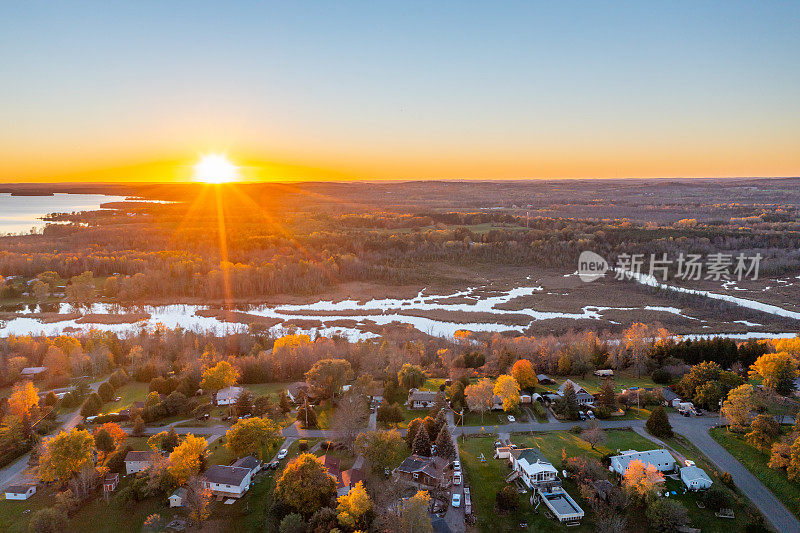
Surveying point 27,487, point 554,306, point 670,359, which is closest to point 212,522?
point 27,487

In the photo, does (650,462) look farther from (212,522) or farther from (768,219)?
(768,219)

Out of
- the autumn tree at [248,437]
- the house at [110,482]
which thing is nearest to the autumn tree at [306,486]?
the autumn tree at [248,437]

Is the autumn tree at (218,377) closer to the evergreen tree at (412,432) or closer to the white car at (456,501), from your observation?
the evergreen tree at (412,432)

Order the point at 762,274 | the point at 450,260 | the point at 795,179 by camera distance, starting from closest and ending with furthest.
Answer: the point at 762,274 < the point at 450,260 < the point at 795,179

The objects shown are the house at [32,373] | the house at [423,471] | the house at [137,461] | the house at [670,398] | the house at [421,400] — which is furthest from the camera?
the house at [32,373]

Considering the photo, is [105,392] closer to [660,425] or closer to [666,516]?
[666,516]

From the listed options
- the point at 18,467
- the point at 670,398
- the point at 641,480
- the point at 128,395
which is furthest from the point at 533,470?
the point at 128,395

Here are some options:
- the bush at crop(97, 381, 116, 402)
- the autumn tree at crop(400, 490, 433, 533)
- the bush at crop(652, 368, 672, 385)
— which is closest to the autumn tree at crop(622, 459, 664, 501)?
the autumn tree at crop(400, 490, 433, 533)

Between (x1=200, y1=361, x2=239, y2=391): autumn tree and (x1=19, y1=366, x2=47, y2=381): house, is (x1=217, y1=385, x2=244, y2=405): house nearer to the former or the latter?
(x1=200, y1=361, x2=239, y2=391): autumn tree
